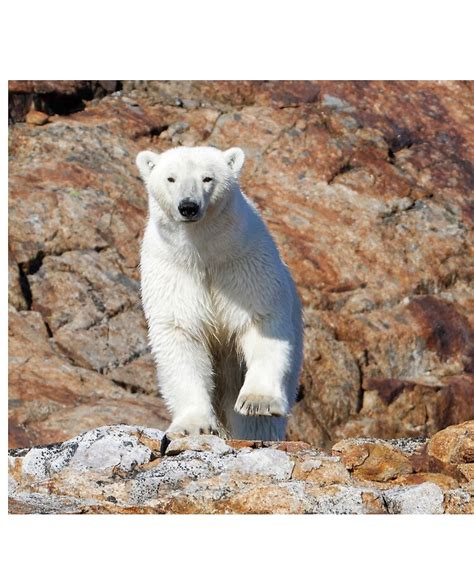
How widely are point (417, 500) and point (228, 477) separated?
44.4 inches

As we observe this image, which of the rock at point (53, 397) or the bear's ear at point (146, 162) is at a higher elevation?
the bear's ear at point (146, 162)

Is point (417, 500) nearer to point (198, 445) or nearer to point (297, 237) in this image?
point (198, 445)

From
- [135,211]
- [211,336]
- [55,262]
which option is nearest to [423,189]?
[135,211]

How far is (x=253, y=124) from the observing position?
1520 centimetres

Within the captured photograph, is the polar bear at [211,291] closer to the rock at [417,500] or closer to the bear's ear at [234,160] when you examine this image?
the bear's ear at [234,160]

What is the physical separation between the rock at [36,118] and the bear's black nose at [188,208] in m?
7.90

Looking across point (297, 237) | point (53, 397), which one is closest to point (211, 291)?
point (53, 397)

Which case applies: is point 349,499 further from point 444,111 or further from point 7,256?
point 444,111

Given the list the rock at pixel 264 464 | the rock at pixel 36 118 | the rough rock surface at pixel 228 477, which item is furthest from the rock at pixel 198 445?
the rock at pixel 36 118

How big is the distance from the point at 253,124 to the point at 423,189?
8.24 feet

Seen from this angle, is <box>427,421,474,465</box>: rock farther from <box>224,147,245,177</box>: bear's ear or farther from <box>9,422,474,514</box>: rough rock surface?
<box>224,147,245,177</box>: bear's ear

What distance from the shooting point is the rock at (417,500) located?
642 centimetres

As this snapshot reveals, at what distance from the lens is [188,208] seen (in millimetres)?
7375

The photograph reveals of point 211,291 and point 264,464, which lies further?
point 211,291
